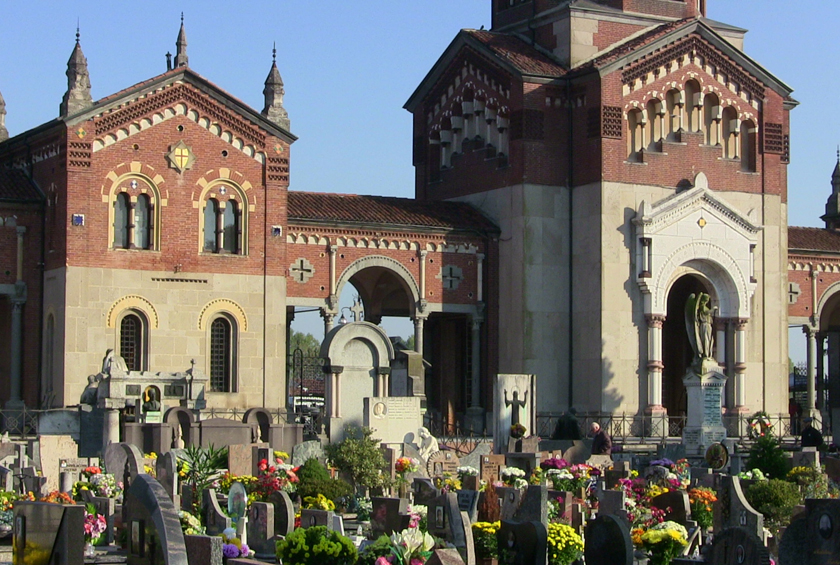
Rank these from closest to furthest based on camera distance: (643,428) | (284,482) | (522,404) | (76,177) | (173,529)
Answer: (173,529) < (284,482) < (522,404) < (76,177) < (643,428)

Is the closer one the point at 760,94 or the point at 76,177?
the point at 76,177

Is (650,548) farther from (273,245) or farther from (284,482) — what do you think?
(273,245)

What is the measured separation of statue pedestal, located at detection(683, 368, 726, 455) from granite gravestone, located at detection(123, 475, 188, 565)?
23575mm

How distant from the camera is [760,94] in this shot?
4666 cm

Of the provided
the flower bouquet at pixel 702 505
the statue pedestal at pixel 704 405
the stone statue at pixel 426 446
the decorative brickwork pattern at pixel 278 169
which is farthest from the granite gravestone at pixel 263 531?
the decorative brickwork pattern at pixel 278 169

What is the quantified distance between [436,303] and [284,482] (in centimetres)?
1995

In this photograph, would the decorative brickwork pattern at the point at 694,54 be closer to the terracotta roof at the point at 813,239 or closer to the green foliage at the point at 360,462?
the terracotta roof at the point at 813,239

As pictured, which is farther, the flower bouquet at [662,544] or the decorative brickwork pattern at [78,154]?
the decorative brickwork pattern at [78,154]

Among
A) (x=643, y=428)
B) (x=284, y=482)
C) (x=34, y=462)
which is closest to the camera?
(x=284, y=482)

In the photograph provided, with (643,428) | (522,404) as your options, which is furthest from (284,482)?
(643,428)

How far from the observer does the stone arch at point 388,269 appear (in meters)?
43.3

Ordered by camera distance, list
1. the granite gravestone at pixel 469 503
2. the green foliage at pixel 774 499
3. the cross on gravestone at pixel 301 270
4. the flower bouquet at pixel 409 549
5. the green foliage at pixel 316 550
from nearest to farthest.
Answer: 1. the green foliage at pixel 316 550
2. the flower bouquet at pixel 409 549
3. the granite gravestone at pixel 469 503
4. the green foliage at pixel 774 499
5. the cross on gravestone at pixel 301 270

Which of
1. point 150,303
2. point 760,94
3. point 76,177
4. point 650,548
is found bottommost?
point 650,548

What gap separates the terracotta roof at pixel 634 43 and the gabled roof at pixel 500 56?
1.11m
